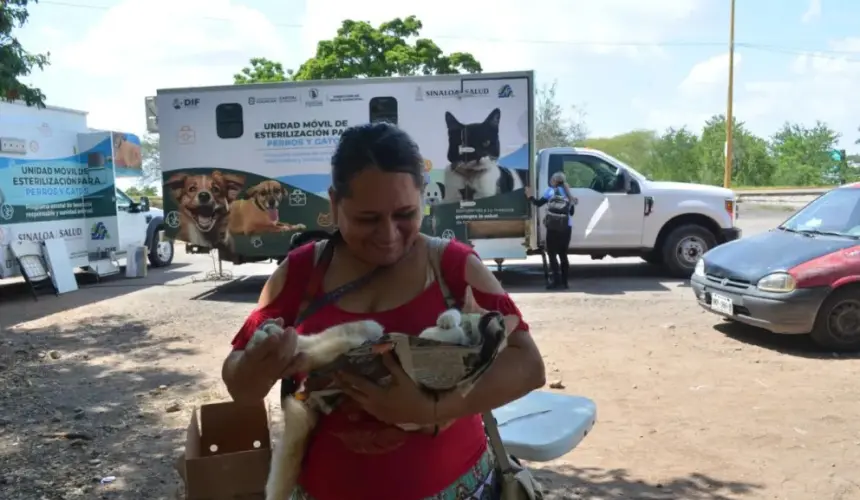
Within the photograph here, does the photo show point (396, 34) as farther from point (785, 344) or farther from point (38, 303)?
point (785, 344)

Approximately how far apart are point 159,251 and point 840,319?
12831mm

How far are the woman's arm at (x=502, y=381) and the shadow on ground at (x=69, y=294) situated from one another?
9.33 m

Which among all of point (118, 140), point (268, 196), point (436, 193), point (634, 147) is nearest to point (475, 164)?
point (436, 193)

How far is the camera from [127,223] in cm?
1285

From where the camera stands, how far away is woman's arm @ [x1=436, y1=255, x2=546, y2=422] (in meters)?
1.39

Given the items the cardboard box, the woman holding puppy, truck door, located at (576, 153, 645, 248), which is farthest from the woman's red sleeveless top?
truck door, located at (576, 153, 645, 248)

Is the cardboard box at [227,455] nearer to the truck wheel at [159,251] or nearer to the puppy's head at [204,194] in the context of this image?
the puppy's head at [204,194]

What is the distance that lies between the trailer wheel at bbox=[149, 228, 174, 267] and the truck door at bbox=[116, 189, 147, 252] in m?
1.13

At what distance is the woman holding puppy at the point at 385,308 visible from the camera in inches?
58.6

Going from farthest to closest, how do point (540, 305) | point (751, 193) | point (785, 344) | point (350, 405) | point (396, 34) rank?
point (751, 193), point (396, 34), point (540, 305), point (785, 344), point (350, 405)

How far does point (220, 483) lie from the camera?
8.89 ft

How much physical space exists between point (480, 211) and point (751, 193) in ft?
96.7

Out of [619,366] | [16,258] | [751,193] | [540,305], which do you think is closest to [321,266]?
[619,366]

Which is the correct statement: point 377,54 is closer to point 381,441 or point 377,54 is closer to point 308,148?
point 308,148
